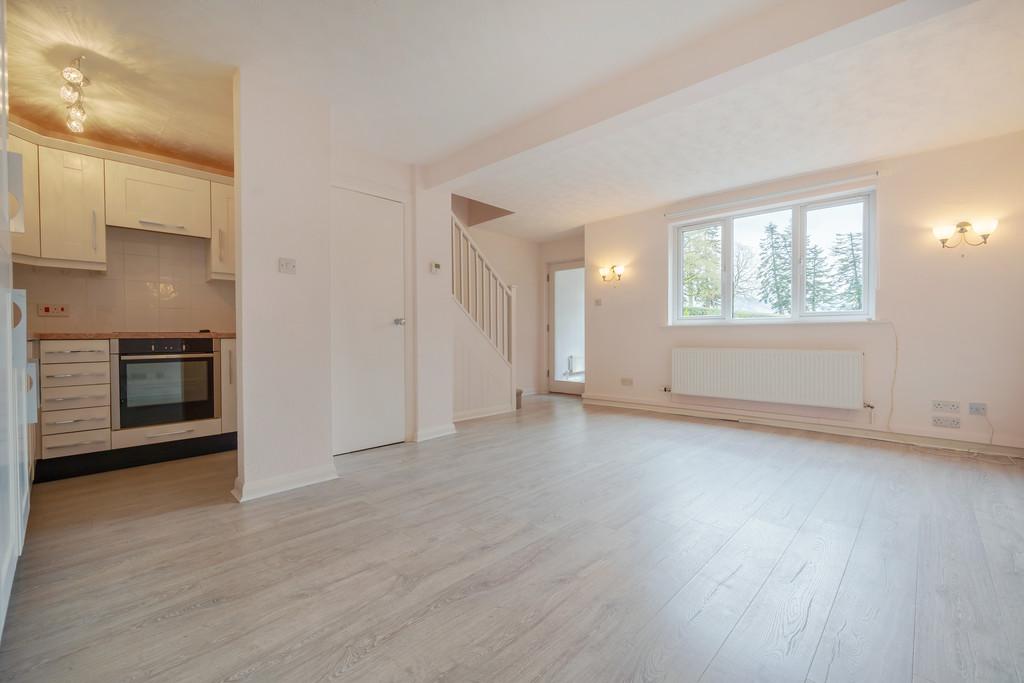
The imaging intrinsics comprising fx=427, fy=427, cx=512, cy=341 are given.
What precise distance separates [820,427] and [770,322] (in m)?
1.14

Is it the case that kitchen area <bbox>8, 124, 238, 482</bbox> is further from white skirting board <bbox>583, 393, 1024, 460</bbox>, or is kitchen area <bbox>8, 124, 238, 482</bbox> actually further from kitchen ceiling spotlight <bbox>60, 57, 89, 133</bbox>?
white skirting board <bbox>583, 393, 1024, 460</bbox>

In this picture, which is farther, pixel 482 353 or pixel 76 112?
pixel 482 353

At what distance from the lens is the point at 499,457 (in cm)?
331

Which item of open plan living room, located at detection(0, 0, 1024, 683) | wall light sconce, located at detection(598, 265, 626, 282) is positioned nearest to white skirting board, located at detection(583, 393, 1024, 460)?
open plan living room, located at detection(0, 0, 1024, 683)

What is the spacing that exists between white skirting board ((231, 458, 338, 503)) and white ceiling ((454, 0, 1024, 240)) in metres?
2.59

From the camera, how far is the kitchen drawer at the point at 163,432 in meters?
3.04

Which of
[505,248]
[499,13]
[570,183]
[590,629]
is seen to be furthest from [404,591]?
[505,248]

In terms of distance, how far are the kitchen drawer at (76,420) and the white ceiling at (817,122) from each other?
125 inches

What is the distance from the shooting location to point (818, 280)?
14.2ft

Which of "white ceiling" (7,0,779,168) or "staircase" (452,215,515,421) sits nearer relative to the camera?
"white ceiling" (7,0,779,168)

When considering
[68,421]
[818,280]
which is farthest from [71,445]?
[818,280]

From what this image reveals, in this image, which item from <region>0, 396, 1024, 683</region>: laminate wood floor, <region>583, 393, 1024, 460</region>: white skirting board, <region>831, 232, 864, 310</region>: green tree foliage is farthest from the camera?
<region>831, 232, 864, 310</region>: green tree foliage

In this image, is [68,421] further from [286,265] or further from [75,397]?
[286,265]

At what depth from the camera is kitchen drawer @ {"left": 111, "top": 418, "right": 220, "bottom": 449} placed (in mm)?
3035
